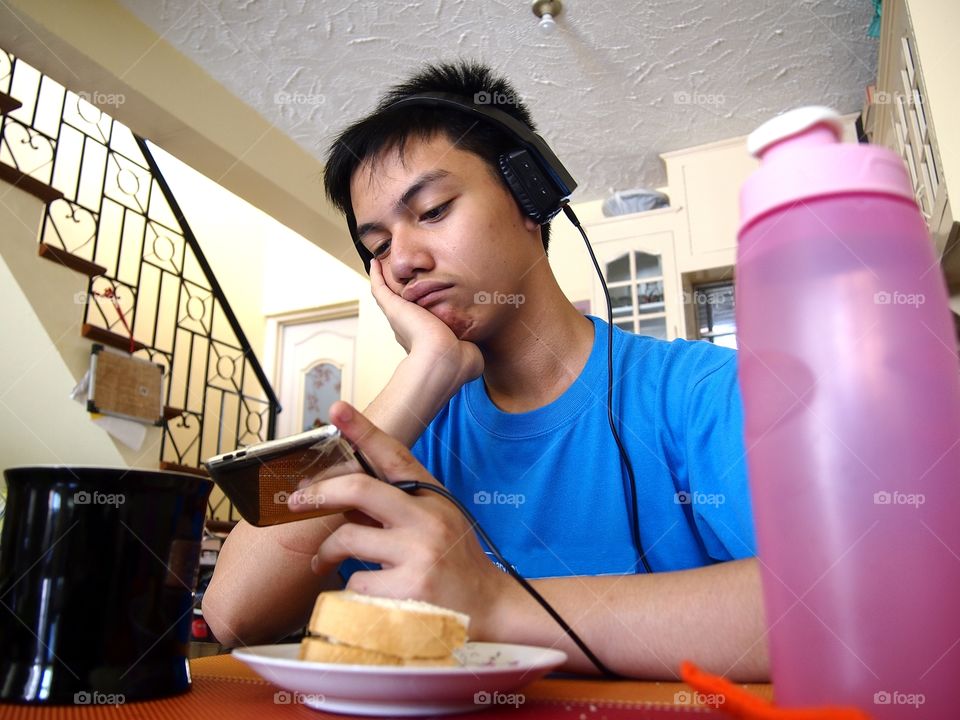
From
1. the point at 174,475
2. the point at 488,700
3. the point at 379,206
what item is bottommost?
the point at 488,700

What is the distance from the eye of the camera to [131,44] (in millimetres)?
2375

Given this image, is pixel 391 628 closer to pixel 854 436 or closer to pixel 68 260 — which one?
pixel 854 436

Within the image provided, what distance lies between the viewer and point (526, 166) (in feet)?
3.25

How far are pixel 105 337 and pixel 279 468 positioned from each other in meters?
2.42

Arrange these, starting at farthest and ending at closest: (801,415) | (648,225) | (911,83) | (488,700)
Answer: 1. (648,225)
2. (911,83)
3. (488,700)
4. (801,415)

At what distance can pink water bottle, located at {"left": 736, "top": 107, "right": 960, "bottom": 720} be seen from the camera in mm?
229

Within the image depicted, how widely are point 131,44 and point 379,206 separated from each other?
1985 millimetres

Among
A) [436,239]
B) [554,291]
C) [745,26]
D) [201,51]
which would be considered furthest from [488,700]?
[201,51]

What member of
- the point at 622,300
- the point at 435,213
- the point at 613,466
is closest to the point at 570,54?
the point at 622,300

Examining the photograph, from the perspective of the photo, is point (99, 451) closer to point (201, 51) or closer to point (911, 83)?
point (201, 51)

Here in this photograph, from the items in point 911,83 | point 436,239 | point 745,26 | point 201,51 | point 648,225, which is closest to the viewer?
point 436,239

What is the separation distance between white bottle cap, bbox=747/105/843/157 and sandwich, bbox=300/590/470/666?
0.91 ft

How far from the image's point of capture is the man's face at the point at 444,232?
0.90m

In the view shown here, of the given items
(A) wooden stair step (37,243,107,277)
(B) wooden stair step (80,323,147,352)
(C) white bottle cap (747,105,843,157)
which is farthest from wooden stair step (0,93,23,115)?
(C) white bottle cap (747,105,843,157)
